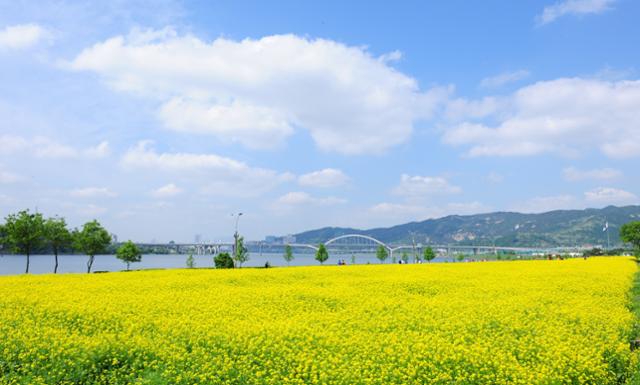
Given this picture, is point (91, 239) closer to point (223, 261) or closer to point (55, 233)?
point (55, 233)

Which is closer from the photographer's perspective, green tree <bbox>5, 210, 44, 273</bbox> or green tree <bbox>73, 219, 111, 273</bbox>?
green tree <bbox>5, 210, 44, 273</bbox>

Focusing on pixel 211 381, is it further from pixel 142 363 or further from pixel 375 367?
pixel 375 367

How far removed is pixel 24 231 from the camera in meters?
46.5

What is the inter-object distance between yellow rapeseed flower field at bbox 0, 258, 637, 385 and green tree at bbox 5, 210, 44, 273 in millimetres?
31859

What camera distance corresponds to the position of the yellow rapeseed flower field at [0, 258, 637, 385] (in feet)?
30.3

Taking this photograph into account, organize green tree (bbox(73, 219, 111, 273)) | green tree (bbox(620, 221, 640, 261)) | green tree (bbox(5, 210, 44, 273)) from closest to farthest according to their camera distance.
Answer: green tree (bbox(5, 210, 44, 273)) < green tree (bbox(73, 219, 111, 273)) < green tree (bbox(620, 221, 640, 261))

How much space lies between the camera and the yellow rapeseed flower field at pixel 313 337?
9.25 meters

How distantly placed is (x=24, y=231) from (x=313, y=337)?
4517cm

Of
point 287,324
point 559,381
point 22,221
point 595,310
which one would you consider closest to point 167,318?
point 287,324

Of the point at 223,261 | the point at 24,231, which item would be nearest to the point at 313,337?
the point at 223,261

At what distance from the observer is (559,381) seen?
887 cm

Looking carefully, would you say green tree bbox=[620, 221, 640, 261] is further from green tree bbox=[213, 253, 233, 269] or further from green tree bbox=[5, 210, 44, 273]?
green tree bbox=[5, 210, 44, 273]

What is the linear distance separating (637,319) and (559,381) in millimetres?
7144

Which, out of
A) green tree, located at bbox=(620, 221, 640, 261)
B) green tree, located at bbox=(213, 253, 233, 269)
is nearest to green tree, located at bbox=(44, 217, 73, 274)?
green tree, located at bbox=(213, 253, 233, 269)
